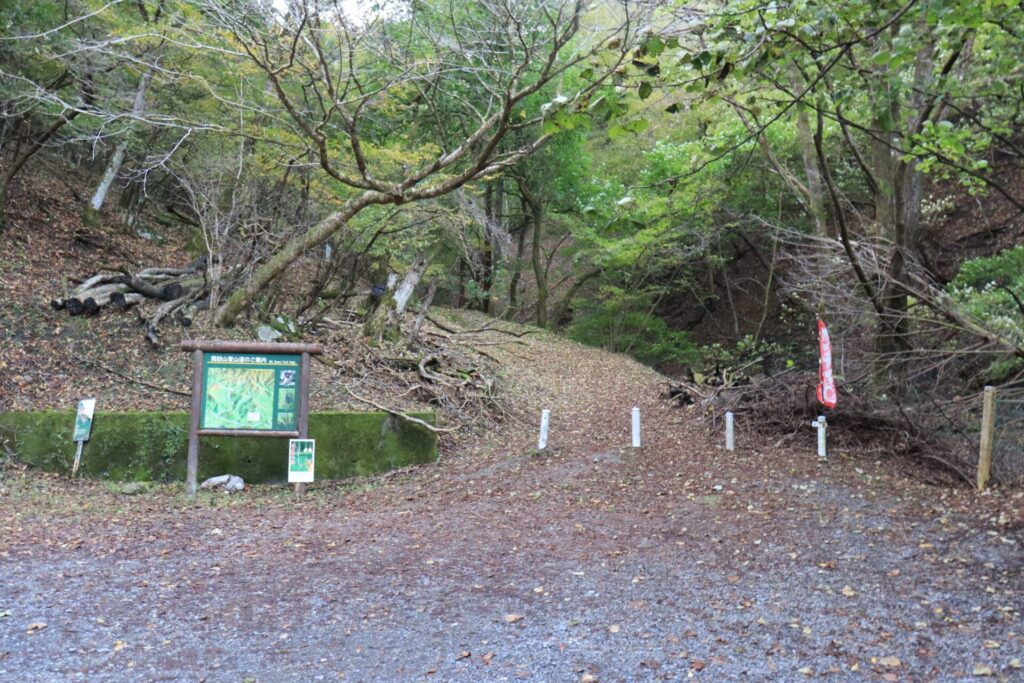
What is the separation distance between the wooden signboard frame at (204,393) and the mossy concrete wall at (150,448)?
21.8 inches

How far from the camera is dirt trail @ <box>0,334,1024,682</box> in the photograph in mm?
4145

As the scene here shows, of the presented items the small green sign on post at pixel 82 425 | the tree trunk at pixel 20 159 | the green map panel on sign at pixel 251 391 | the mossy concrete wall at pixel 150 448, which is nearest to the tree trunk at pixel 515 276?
the tree trunk at pixel 20 159

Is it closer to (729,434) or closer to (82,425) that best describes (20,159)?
(82,425)

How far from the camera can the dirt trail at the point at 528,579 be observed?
13.6 feet

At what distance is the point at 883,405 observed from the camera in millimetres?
9156

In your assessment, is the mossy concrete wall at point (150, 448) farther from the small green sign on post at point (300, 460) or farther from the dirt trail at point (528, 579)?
the small green sign on post at point (300, 460)

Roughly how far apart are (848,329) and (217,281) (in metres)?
9.28

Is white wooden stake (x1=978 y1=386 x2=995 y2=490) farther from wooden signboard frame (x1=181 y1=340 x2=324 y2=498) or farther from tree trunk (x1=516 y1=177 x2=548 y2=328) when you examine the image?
tree trunk (x1=516 y1=177 x2=548 y2=328)

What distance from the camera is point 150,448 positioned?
29.1 feet

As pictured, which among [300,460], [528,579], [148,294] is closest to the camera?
[528,579]

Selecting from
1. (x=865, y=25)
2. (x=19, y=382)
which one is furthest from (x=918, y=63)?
(x=19, y=382)

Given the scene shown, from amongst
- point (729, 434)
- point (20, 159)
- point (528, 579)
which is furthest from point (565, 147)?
point (528, 579)

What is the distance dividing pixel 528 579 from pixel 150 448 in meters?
5.45

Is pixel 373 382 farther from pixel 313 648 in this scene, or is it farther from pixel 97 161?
pixel 97 161
